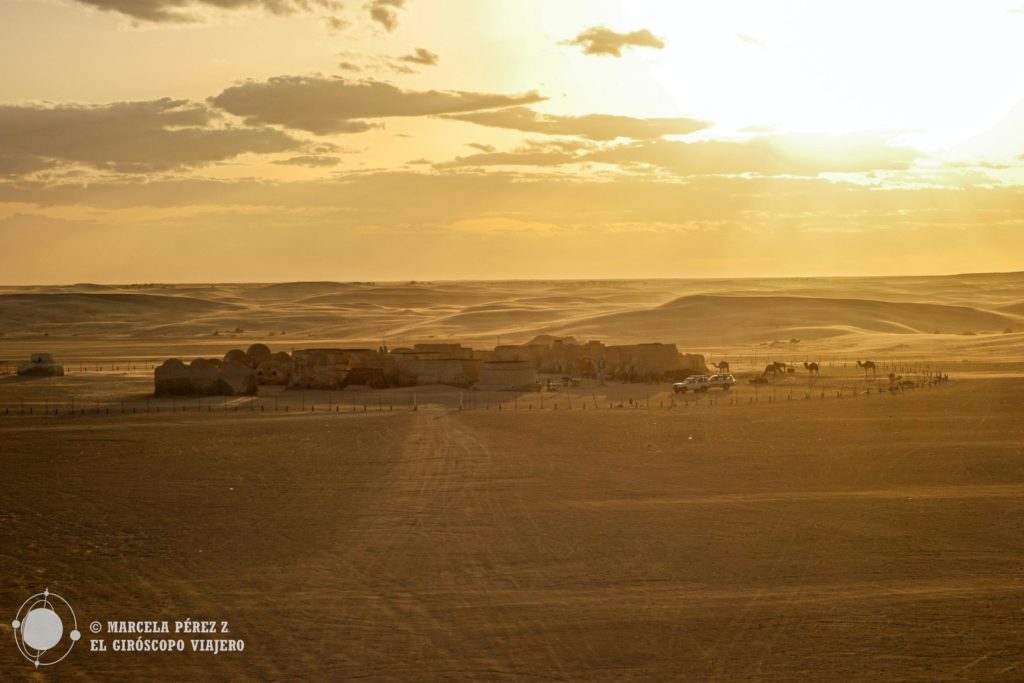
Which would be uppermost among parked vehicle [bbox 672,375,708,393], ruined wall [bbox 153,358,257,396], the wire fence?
ruined wall [bbox 153,358,257,396]

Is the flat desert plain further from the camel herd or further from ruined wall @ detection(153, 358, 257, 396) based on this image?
the camel herd

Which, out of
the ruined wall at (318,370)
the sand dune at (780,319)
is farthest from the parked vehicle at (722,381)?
the sand dune at (780,319)

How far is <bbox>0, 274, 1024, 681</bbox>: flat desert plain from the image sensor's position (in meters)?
13.0

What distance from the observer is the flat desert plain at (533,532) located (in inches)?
511

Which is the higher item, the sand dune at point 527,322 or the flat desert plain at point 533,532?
the sand dune at point 527,322

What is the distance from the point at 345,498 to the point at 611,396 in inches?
860

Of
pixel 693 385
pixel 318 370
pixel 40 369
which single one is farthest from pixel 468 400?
pixel 40 369

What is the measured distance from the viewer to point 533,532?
18.6 meters

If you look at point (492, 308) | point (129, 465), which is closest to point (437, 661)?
point (129, 465)

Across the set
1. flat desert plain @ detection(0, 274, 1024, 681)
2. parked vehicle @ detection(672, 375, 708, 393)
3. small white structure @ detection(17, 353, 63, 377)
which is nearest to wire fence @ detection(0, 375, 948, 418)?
parked vehicle @ detection(672, 375, 708, 393)

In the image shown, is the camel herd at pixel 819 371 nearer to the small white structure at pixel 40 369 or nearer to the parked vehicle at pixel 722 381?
the parked vehicle at pixel 722 381

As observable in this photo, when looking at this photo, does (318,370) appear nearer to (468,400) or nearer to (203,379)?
(203,379)

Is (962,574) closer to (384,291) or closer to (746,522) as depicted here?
(746,522)

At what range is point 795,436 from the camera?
29.7 metres
